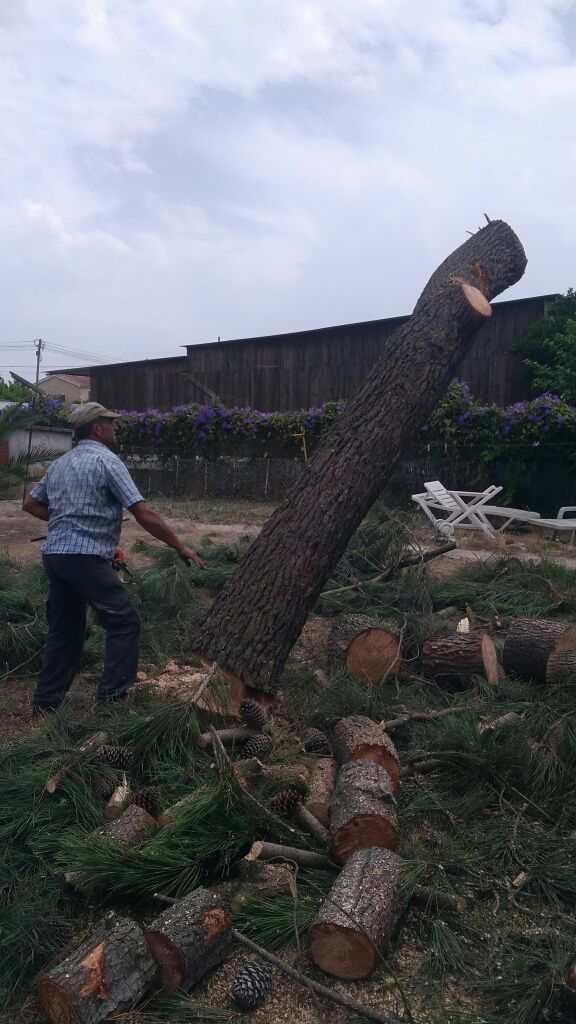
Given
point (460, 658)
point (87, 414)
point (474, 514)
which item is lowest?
point (460, 658)

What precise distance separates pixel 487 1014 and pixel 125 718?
80.9 inches

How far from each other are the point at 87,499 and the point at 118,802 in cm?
155

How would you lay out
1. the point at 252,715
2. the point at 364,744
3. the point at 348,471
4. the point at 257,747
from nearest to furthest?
1. the point at 364,744
2. the point at 257,747
3. the point at 252,715
4. the point at 348,471

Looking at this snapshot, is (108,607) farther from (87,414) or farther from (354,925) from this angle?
(354,925)

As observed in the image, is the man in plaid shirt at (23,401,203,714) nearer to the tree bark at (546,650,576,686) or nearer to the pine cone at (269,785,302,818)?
the pine cone at (269,785,302,818)

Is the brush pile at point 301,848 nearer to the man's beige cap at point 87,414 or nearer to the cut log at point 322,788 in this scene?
the cut log at point 322,788

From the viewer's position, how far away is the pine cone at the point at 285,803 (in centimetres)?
321

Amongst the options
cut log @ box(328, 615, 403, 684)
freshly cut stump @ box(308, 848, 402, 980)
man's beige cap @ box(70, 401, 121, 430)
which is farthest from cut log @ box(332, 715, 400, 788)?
man's beige cap @ box(70, 401, 121, 430)

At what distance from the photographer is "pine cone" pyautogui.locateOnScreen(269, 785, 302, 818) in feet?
10.5

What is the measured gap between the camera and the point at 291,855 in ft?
9.66

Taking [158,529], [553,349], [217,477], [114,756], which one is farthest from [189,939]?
[217,477]

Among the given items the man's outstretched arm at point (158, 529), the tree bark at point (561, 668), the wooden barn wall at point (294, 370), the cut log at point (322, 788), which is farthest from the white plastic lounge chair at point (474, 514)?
the cut log at point (322, 788)

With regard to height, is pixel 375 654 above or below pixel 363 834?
above

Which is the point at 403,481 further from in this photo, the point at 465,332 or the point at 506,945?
the point at 506,945
